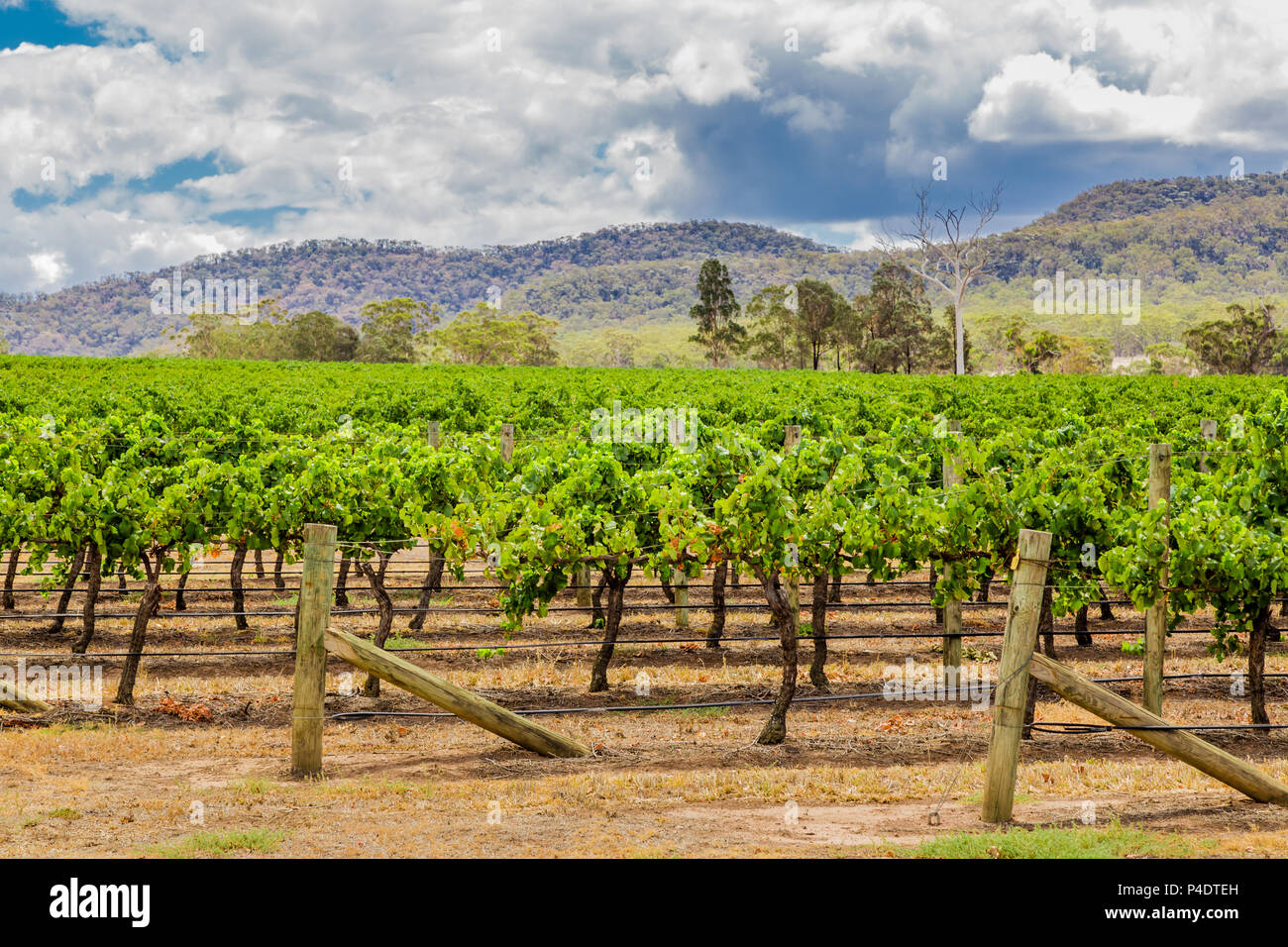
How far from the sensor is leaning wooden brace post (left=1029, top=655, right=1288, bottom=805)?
6.39 m

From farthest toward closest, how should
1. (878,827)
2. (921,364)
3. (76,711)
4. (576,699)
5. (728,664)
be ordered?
(921,364)
(728,664)
(576,699)
(76,711)
(878,827)

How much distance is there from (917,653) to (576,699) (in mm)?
4661

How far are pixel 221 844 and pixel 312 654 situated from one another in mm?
1908

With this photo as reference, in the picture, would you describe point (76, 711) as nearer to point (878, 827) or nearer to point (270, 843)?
point (270, 843)

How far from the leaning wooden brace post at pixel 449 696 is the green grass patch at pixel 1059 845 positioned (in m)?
3.53

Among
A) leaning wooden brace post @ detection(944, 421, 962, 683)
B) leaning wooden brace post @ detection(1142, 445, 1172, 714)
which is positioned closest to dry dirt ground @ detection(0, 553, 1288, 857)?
leaning wooden brace post @ detection(1142, 445, 1172, 714)

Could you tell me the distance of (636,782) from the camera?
779 centimetres

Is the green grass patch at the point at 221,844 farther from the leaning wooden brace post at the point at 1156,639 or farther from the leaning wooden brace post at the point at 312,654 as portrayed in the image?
the leaning wooden brace post at the point at 1156,639

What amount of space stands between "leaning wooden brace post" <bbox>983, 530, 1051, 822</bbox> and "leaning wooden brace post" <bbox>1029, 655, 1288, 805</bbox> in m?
0.12

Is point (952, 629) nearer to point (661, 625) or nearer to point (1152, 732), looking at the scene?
point (661, 625)

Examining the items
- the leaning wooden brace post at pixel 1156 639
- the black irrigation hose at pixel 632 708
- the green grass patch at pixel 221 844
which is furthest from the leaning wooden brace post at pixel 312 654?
the leaning wooden brace post at pixel 1156 639

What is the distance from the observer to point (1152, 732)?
21.3 feet

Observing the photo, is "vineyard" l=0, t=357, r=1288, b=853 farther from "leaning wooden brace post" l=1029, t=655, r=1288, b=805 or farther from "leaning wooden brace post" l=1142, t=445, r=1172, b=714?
"leaning wooden brace post" l=1029, t=655, r=1288, b=805
